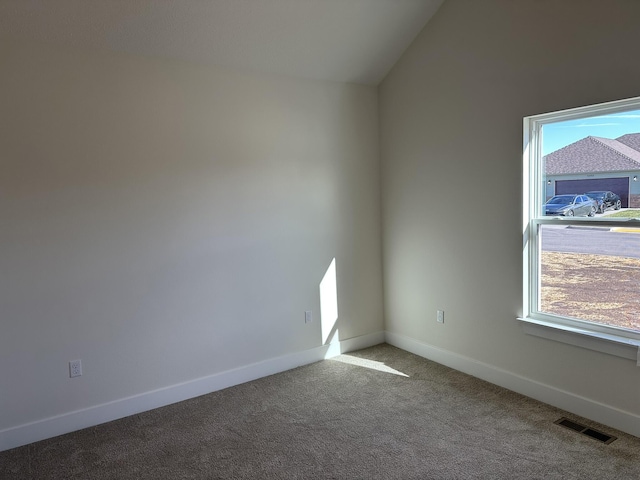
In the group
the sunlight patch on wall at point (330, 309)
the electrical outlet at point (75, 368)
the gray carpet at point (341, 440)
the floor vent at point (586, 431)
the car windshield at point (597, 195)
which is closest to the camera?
the gray carpet at point (341, 440)

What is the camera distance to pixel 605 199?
2891 mm

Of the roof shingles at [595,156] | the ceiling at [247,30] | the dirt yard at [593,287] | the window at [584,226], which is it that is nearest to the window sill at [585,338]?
the window at [584,226]

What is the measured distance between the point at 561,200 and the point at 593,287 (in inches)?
23.6

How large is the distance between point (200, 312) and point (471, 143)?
2416 millimetres

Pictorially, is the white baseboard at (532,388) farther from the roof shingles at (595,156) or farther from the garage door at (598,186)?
the roof shingles at (595,156)

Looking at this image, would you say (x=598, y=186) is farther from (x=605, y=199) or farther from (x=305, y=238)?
(x=305, y=238)

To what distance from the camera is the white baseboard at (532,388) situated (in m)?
Answer: 2.80

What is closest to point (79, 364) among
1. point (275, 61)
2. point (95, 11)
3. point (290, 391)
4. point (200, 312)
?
point (200, 312)

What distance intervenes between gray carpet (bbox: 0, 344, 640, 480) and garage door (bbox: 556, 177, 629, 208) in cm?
142

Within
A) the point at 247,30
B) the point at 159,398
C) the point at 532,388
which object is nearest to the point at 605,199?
the point at 532,388

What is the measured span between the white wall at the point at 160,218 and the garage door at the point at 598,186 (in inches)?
68.8

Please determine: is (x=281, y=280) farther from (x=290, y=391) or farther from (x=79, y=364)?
(x=79, y=364)

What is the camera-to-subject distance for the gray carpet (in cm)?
252

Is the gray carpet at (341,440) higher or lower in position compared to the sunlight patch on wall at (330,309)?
lower
